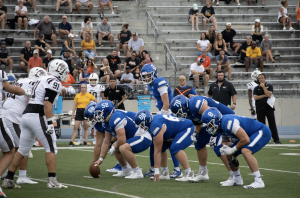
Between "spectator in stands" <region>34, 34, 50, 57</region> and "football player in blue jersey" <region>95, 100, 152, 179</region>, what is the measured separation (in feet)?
42.1

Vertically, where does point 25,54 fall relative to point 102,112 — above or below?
above

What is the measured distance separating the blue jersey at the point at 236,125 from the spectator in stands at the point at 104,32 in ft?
51.1

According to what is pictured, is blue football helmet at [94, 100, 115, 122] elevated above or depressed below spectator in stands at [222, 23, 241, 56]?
below

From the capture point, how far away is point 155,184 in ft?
23.9

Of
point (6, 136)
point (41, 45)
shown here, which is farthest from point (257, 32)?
point (6, 136)

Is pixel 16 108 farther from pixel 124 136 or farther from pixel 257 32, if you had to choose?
pixel 257 32

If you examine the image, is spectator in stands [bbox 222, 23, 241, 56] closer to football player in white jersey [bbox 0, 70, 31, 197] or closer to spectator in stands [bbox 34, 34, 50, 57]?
spectator in stands [bbox 34, 34, 50, 57]

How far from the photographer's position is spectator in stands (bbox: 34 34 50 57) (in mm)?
20031

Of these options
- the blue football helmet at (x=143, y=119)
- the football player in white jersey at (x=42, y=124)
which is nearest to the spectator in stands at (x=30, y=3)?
the football player in white jersey at (x=42, y=124)

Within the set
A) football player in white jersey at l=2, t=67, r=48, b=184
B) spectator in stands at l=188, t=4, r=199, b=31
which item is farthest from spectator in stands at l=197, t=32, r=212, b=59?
football player in white jersey at l=2, t=67, r=48, b=184

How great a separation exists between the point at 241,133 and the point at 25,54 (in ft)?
50.6

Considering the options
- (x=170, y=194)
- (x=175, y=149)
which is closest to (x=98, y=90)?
(x=175, y=149)

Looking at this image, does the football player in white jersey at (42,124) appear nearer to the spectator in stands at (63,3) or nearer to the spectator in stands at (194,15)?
the spectator in stands at (63,3)

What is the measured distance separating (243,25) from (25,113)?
756 inches
